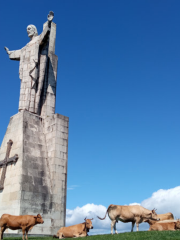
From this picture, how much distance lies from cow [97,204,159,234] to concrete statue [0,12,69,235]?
4.84m

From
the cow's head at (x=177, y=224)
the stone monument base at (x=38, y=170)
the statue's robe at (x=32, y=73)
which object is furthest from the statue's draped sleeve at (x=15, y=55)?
the cow's head at (x=177, y=224)

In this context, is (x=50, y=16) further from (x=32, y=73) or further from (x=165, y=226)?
(x=165, y=226)

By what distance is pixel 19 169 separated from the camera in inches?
683

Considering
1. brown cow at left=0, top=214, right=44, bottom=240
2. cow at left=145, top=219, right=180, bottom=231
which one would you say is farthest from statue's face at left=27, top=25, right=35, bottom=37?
cow at left=145, top=219, right=180, bottom=231

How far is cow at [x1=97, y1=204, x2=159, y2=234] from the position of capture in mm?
13531

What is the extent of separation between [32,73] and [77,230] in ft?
35.4

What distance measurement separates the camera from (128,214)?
13711 mm

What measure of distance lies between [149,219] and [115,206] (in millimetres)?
1821

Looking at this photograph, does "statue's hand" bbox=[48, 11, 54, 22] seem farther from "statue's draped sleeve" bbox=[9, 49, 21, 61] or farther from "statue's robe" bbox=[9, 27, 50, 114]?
"statue's draped sleeve" bbox=[9, 49, 21, 61]

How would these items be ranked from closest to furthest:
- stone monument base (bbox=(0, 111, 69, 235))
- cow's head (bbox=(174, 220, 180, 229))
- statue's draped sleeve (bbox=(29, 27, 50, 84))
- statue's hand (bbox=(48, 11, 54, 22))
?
1. cow's head (bbox=(174, 220, 180, 229))
2. stone monument base (bbox=(0, 111, 69, 235))
3. statue's hand (bbox=(48, 11, 54, 22))
4. statue's draped sleeve (bbox=(29, 27, 50, 84))

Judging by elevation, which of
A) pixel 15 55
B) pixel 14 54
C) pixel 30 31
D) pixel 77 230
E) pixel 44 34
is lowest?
pixel 77 230

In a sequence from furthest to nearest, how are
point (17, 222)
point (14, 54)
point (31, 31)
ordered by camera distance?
point (14, 54)
point (31, 31)
point (17, 222)

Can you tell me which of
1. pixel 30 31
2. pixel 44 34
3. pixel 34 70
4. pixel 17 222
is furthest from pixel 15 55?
pixel 17 222

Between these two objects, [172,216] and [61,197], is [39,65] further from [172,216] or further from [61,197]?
[172,216]
